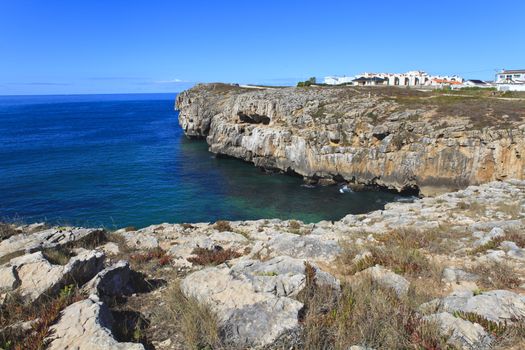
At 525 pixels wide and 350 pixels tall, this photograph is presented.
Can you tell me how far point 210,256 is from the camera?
11016 millimetres

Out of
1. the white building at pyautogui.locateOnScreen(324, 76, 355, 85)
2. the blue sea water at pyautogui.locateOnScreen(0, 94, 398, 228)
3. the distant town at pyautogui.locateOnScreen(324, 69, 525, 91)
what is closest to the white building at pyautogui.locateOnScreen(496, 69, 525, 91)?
the distant town at pyautogui.locateOnScreen(324, 69, 525, 91)

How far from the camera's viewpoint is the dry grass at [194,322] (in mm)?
5668

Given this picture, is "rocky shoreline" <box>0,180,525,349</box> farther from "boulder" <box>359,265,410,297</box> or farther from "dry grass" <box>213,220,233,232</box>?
"dry grass" <box>213,220,233,232</box>

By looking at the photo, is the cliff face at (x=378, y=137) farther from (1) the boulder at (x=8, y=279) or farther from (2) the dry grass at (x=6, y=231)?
(1) the boulder at (x=8, y=279)

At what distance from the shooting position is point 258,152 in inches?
1955

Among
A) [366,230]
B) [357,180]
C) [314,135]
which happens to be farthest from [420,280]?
[314,135]

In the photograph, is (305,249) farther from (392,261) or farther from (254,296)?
(254,296)

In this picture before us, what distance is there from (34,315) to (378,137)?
38644 millimetres

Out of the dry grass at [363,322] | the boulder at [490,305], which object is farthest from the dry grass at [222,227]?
the boulder at [490,305]

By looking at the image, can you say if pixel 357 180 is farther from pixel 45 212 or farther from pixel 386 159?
pixel 45 212

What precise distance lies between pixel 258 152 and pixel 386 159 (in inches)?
740

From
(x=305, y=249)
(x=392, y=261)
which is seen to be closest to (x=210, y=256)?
(x=305, y=249)

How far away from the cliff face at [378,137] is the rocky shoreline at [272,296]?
25034 mm

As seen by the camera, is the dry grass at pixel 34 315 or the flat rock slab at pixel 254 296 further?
the flat rock slab at pixel 254 296
